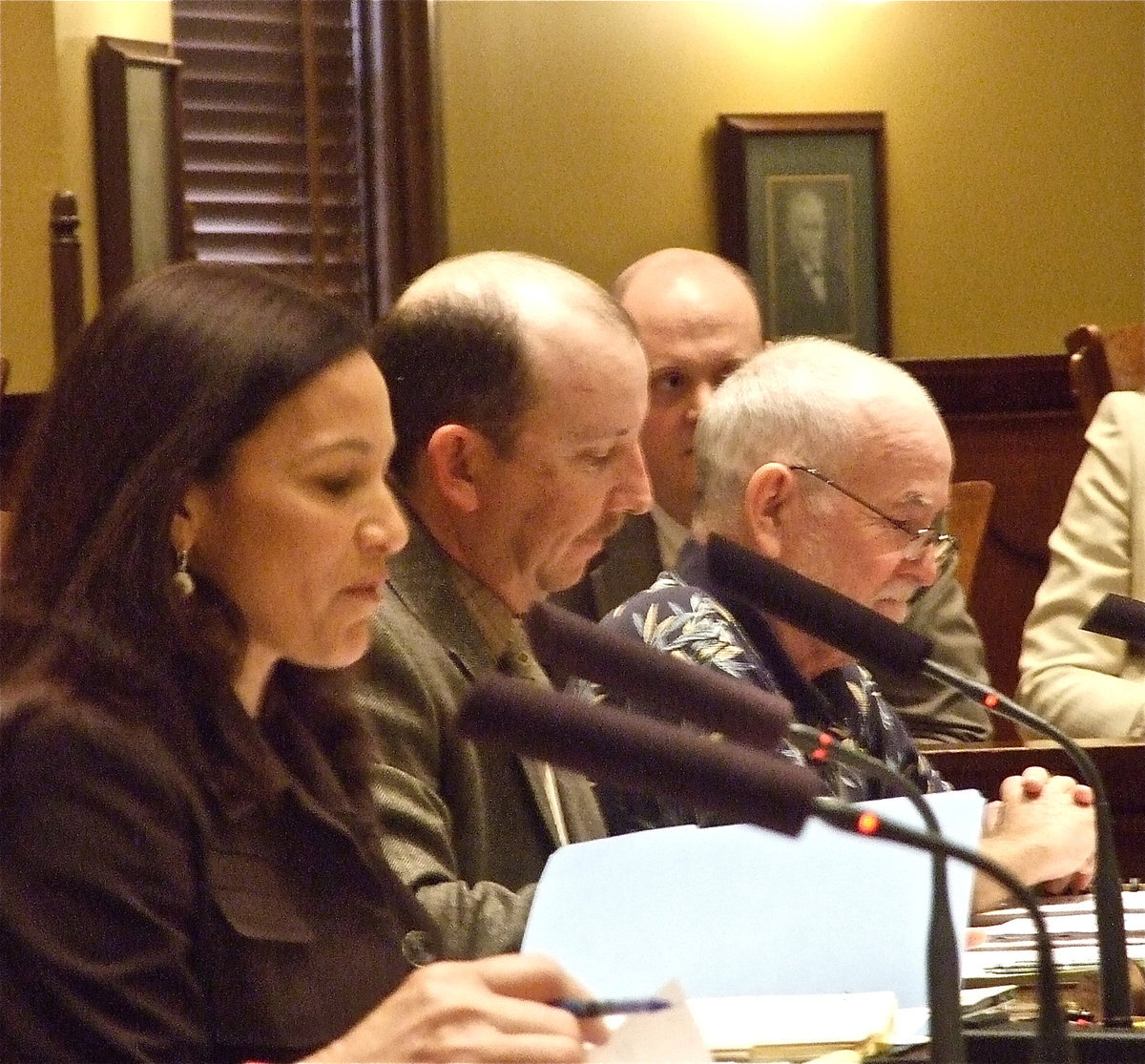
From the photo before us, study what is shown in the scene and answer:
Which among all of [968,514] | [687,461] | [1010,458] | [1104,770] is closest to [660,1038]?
[1104,770]

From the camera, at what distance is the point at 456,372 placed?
6.34 feet

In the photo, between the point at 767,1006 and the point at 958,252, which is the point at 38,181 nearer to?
the point at 958,252

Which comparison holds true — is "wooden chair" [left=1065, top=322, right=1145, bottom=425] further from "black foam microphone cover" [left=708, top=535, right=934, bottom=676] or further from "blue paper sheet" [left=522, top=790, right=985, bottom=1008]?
"black foam microphone cover" [left=708, top=535, right=934, bottom=676]

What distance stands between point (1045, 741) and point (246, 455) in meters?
1.47

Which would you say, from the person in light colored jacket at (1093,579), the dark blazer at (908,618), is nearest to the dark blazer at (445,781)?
the dark blazer at (908,618)

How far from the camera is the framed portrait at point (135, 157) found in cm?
468

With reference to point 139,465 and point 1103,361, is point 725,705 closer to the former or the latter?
point 139,465

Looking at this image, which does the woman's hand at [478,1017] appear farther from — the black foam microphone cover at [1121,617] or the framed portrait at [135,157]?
the framed portrait at [135,157]

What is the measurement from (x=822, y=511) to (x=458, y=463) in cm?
44

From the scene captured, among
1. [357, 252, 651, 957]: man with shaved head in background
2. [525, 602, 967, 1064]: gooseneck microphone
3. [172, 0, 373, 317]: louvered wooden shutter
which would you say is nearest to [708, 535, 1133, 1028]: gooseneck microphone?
[525, 602, 967, 1064]: gooseneck microphone

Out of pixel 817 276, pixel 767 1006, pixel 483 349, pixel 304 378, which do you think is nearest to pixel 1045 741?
pixel 483 349

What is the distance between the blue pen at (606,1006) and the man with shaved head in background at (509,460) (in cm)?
70

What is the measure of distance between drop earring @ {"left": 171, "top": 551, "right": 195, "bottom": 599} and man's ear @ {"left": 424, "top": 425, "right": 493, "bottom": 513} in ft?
1.94

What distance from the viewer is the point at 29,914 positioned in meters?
1.16
